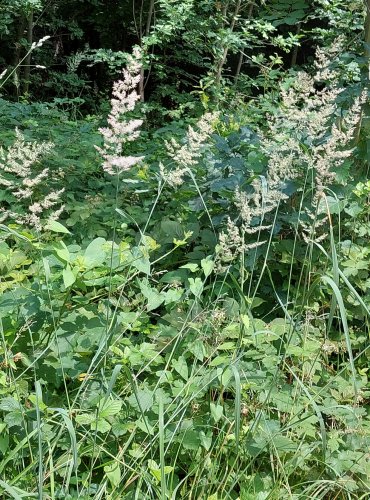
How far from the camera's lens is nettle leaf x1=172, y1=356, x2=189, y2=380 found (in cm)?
179

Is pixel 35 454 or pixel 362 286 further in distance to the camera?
pixel 362 286

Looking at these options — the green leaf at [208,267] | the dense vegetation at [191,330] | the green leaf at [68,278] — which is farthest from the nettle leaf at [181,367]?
the green leaf at [68,278]

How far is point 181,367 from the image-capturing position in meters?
1.81

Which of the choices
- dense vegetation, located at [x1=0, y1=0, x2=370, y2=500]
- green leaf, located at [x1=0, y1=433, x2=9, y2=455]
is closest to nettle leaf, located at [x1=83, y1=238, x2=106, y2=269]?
dense vegetation, located at [x1=0, y1=0, x2=370, y2=500]

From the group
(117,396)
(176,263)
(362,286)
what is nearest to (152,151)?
(176,263)

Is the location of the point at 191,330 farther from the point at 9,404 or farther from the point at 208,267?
the point at 9,404

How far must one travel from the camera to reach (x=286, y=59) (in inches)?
440

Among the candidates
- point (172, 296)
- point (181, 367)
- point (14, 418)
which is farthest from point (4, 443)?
point (172, 296)

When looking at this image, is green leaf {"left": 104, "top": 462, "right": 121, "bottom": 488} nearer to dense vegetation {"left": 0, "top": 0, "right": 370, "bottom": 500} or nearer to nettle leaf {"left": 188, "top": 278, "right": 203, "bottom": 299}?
dense vegetation {"left": 0, "top": 0, "right": 370, "bottom": 500}

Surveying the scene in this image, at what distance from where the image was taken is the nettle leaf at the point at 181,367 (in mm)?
1791

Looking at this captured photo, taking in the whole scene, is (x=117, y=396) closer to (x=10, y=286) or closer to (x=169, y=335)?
(x=169, y=335)

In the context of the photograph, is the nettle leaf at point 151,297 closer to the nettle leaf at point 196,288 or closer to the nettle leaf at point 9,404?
the nettle leaf at point 196,288

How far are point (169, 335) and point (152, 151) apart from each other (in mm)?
2527

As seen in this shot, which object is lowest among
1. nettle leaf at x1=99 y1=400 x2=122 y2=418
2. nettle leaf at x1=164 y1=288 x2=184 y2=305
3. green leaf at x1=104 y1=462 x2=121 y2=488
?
green leaf at x1=104 y1=462 x2=121 y2=488
